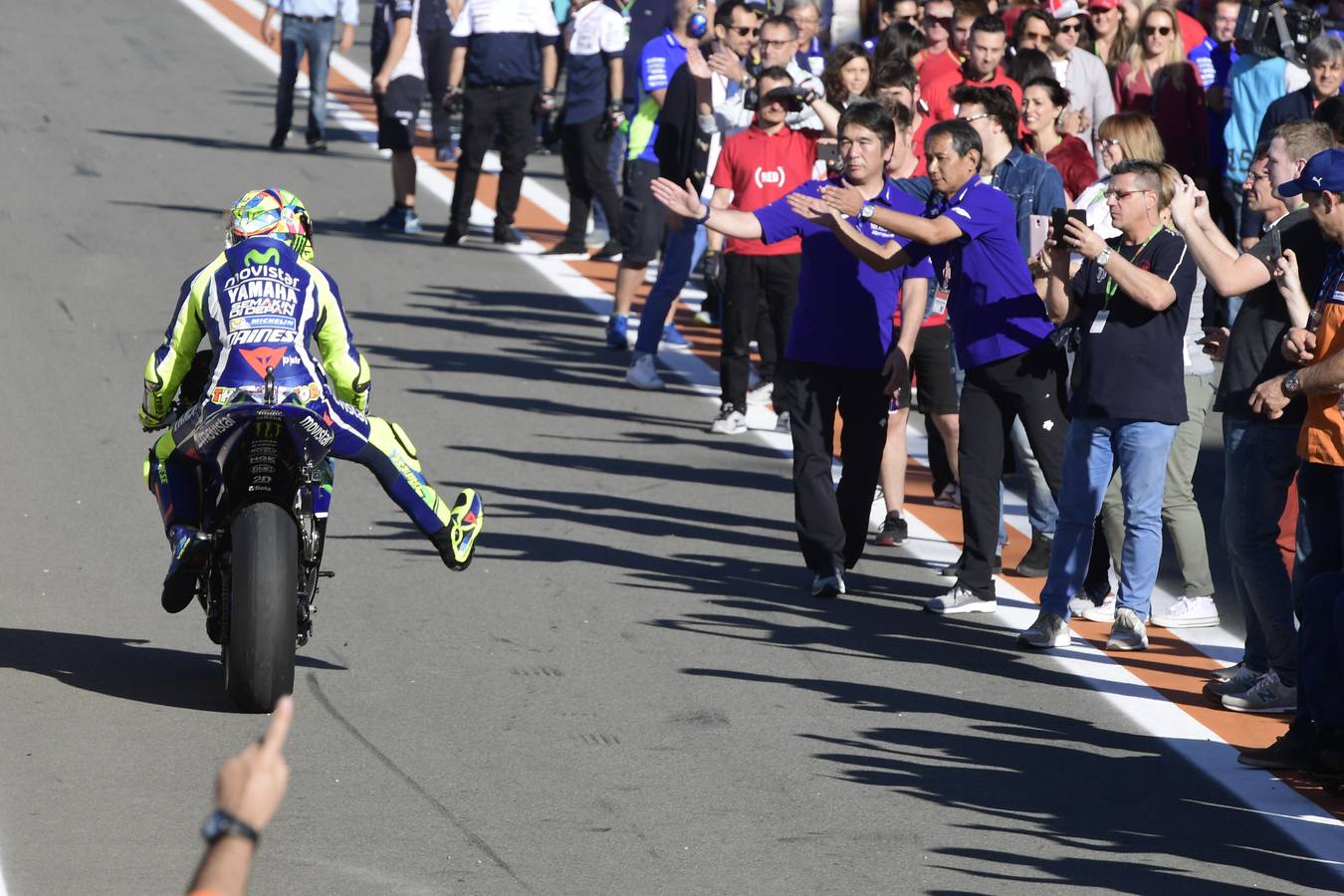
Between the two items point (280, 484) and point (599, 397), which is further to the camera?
point (599, 397)

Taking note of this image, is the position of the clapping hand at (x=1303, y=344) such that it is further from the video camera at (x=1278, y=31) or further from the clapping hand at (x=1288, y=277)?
the video camera at (x=1278, y=31)

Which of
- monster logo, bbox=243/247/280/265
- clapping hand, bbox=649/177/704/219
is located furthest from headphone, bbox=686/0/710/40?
monster logo, bbox=243/247/280/265

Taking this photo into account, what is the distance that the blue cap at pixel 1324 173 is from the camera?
7734mm

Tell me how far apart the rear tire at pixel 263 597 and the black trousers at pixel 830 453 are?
2936 mm

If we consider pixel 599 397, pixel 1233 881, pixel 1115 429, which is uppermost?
pixel 1115 429

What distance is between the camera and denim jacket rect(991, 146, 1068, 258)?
10555 mm

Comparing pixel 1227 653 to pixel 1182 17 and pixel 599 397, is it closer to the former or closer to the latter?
pixel 599 397

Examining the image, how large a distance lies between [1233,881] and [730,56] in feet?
→ 24.7

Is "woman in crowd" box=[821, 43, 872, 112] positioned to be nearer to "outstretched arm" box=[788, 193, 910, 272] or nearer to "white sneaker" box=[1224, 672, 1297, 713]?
"outstretched arm" box=[788, 193, 910, 272]

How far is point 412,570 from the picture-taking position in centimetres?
1018

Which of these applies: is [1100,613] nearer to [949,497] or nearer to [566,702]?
[949,497]

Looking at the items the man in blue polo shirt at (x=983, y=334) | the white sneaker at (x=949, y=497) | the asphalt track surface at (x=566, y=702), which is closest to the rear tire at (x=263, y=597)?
the asphalt track surface at (x=566, y=702)

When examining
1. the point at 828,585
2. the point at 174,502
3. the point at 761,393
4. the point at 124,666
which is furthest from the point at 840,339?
the point at 761,393

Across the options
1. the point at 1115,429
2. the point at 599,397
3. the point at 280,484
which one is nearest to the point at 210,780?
the point at 280,484
